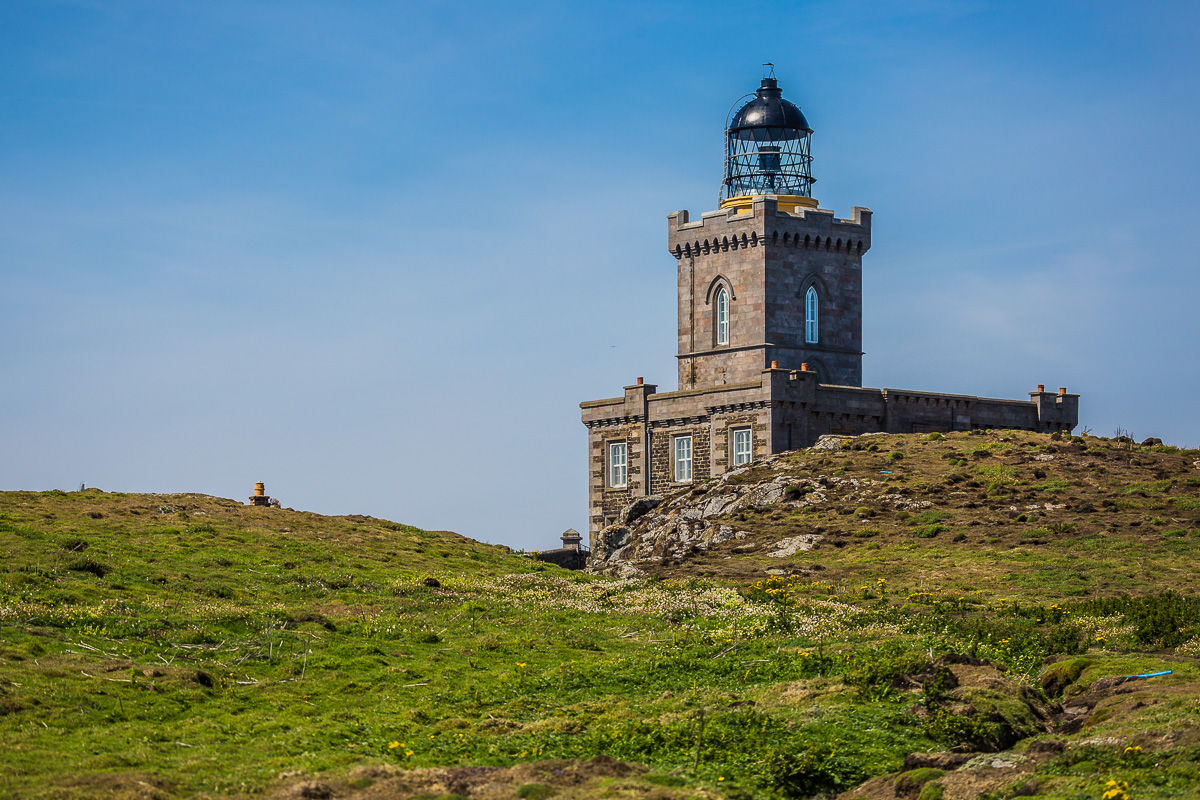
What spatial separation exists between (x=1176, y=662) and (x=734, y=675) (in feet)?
25.1

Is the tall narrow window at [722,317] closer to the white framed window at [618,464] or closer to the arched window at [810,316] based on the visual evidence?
the arched window at [810,316]

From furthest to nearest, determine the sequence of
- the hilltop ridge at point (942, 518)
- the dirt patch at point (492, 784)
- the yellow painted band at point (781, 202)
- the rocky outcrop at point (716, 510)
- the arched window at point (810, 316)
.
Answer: the yellow painted band at point (781, 202), the arched window at point (810, 316), the rocky outcrop at point (716, 510), the hilltop ridge at point (942, 518), the dirt patch at point (492, 784)

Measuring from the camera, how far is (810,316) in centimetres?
6281

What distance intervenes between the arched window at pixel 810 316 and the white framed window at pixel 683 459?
8.12 m

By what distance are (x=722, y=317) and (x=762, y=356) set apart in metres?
3.12

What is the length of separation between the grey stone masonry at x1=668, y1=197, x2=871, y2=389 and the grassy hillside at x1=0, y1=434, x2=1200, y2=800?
1674cm

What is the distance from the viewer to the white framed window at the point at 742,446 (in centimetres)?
5609

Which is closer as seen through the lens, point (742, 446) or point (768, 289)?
point (742, 446)

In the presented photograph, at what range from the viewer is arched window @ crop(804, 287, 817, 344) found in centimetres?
6241

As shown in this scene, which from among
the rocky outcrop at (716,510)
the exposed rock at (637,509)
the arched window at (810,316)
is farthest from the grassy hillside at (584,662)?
the arched window at (810,316)

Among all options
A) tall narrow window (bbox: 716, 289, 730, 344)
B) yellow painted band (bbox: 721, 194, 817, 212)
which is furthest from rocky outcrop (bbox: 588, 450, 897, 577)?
yellow painted band (bbox: 721, 194, 817, 212)

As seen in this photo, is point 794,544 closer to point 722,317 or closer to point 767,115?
point 722,317

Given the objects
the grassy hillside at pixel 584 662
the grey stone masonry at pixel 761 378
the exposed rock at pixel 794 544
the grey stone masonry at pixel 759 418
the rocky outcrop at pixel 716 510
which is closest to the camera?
the grassy hillside at pixel 584 662

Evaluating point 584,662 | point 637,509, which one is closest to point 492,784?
point 584,662
